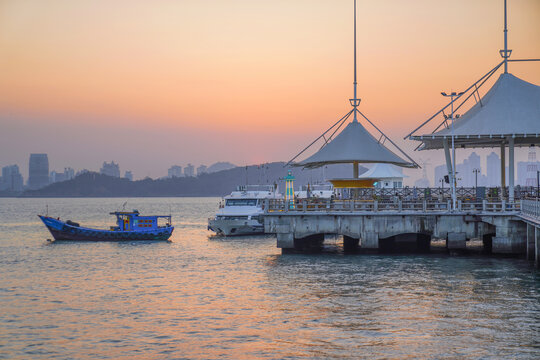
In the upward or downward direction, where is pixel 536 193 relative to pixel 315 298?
upward

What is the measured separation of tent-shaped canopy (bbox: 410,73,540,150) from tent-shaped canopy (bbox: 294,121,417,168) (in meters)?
2.71

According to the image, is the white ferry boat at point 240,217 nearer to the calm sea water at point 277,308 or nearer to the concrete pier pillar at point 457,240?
the calm sea water at point 277,308

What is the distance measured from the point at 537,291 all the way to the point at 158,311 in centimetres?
1775

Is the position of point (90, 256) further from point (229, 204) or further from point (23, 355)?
point (23, 355)

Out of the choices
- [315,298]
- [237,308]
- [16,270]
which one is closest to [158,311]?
[237,308]

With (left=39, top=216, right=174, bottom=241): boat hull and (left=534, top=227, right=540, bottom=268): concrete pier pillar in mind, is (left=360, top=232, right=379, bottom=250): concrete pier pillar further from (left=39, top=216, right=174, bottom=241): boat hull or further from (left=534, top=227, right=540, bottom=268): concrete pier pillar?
(left=39, top=216, right=174, bottom=241): boat hull

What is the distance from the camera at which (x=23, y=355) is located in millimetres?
22000

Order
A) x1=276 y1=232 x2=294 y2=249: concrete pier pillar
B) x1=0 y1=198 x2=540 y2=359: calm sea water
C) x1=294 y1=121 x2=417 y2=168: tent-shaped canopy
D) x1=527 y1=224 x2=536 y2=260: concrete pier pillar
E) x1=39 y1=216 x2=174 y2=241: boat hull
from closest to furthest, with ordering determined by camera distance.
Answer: x1=0 y1=198 x2=540 y2=359: calm sea water, x1=527 y1=224 x2=536 y2=260: concrete pier pillar, x1=276 y1=232 x2=294 y2=249: concrete pier pillar, x1=294 y1=121 x2=417 y2=168: tent-shaped canopy, x1=39 y1=216 x2=174 y2=241: boat hull

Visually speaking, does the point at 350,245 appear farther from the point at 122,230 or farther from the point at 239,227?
the point at 122,230

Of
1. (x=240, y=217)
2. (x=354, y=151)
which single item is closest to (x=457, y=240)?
(x=354, y=151)

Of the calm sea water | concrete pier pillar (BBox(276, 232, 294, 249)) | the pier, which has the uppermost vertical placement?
the pier

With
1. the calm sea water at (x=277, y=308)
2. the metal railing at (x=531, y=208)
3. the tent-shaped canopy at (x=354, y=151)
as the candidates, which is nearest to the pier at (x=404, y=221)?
the metal railing at (x=531, y=208)

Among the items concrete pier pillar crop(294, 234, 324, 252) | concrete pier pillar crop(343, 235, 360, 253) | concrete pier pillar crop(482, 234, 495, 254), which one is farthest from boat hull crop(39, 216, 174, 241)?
concrete pier pillar crop(482, 234, 495, 254)

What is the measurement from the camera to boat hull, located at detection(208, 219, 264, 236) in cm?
7219
